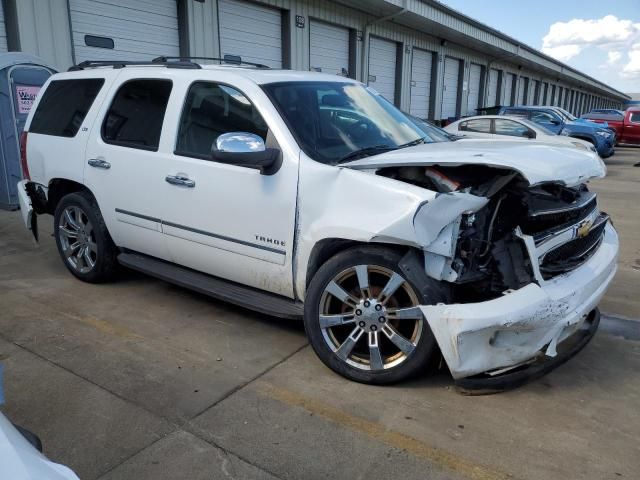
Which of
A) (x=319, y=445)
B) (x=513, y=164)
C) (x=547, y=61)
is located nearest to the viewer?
(x=319, y=445)

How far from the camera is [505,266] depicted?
304cm

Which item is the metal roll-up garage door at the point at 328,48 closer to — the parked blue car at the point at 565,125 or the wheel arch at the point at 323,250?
the parked blue car at the point at 565,125

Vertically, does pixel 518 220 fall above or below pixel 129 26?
below

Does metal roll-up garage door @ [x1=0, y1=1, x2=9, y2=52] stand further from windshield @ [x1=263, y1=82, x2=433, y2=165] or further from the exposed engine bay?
the exposed engine bay

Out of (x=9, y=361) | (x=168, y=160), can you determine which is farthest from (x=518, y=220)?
(x=9, y=361)

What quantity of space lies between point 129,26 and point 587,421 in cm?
1025

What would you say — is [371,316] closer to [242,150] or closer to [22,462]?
[242,150]

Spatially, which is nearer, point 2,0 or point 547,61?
point 2,0

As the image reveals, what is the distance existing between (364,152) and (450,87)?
2247cm

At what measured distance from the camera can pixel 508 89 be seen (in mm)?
32969

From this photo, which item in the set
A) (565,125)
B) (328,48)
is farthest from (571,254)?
(565,125)

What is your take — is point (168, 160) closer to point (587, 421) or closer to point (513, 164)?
point (513, 164)

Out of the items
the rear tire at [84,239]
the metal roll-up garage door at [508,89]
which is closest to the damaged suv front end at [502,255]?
the rear tire at [84,239]

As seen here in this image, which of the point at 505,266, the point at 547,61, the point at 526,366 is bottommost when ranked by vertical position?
the point at 526,366
